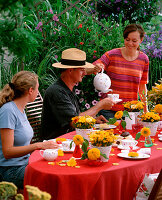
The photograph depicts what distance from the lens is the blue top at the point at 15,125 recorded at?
252 cm

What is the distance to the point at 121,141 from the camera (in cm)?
260

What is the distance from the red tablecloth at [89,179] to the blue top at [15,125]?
17.3 inches

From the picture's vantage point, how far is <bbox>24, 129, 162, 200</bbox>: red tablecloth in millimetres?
1937

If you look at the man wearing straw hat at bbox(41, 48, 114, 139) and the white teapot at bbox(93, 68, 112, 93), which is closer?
the man wearing straw hat at bbox(41, 48, 114, 139)

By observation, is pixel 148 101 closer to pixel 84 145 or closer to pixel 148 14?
pixel 84 145

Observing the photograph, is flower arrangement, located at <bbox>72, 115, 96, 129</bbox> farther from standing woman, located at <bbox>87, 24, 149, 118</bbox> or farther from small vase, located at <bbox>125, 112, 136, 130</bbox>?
standing woman, located at <bbox>87, 24, 149, 118</bbox>

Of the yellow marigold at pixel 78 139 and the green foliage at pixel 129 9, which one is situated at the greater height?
the green foliage at pixel 129 9

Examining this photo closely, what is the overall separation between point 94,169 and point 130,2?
18.6ft

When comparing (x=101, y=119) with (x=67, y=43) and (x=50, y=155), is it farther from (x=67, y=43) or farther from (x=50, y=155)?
(x=67, y=43)

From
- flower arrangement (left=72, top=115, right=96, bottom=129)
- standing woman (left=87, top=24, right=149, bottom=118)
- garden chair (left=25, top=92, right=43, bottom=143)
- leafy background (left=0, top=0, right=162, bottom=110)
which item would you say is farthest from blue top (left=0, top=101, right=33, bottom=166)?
standing woman (left=87, top=24, right=149, bottom=118)

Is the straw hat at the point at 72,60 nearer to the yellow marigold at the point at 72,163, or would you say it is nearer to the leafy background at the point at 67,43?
the leafy background at the point at 67,43

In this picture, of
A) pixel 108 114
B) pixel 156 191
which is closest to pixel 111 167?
pixel 156 191

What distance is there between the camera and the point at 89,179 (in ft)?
6.38

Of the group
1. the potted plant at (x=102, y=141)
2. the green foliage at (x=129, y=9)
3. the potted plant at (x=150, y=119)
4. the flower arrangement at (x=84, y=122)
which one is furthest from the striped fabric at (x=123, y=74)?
the green foliage at (x=129, y=9)
